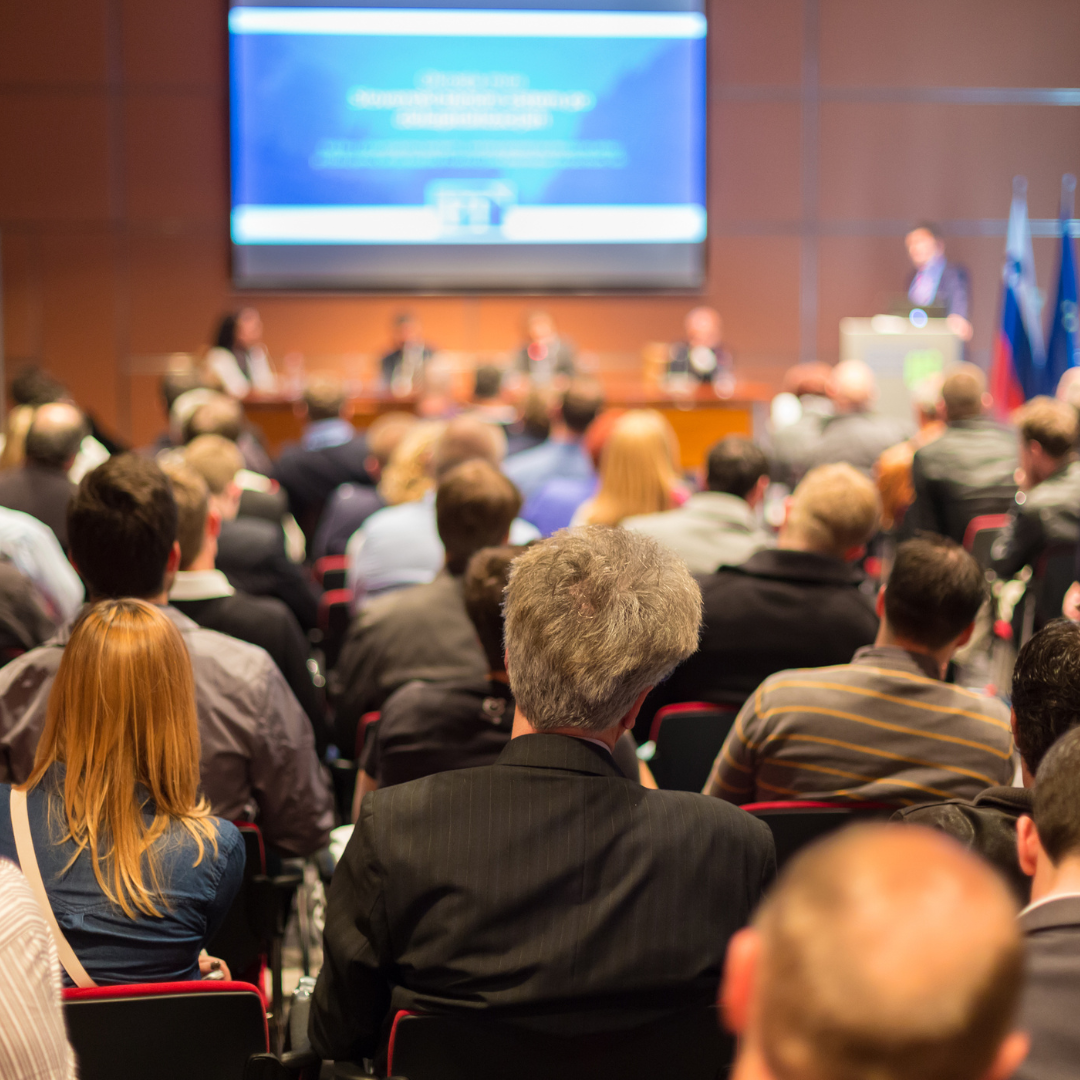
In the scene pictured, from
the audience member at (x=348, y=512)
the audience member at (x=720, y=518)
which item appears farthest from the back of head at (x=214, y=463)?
the audience member at (x=720, y=518)

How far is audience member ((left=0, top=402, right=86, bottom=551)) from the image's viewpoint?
4250 mm

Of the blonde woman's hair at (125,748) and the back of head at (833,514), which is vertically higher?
the back of head at (833,514)

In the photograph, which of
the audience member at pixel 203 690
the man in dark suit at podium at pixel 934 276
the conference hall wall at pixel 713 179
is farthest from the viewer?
the man in dark suit at podium at pixel 934 276

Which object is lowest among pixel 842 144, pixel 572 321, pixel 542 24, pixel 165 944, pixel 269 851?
pixel 269 851

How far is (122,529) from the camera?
243 cm

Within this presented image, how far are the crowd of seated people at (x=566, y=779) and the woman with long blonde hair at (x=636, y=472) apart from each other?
0.40 m

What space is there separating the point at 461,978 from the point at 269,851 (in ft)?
3.86

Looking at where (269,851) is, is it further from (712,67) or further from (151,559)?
(712,67)

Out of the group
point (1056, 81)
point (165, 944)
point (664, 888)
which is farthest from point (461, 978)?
point (1056, 81)

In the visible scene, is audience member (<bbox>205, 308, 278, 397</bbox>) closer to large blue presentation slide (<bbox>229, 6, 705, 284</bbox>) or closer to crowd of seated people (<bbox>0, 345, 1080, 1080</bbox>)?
large blue presentation slide (<bbox>229, 6, 705, 284</bbox>)

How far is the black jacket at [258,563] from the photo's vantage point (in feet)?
12.6

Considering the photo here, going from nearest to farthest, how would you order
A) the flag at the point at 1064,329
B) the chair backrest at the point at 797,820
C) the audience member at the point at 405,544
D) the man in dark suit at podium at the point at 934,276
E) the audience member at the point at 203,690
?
the chair backrest at the point at 797,820
the audience member at the point at 203,690
the audience member at the point at 405,544
the flag at the point at 1064,329
the man in dark suit at podium at the point at 934,276

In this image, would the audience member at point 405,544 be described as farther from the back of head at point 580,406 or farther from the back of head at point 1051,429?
the back of head at point 1051,429

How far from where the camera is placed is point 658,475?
4258mm
